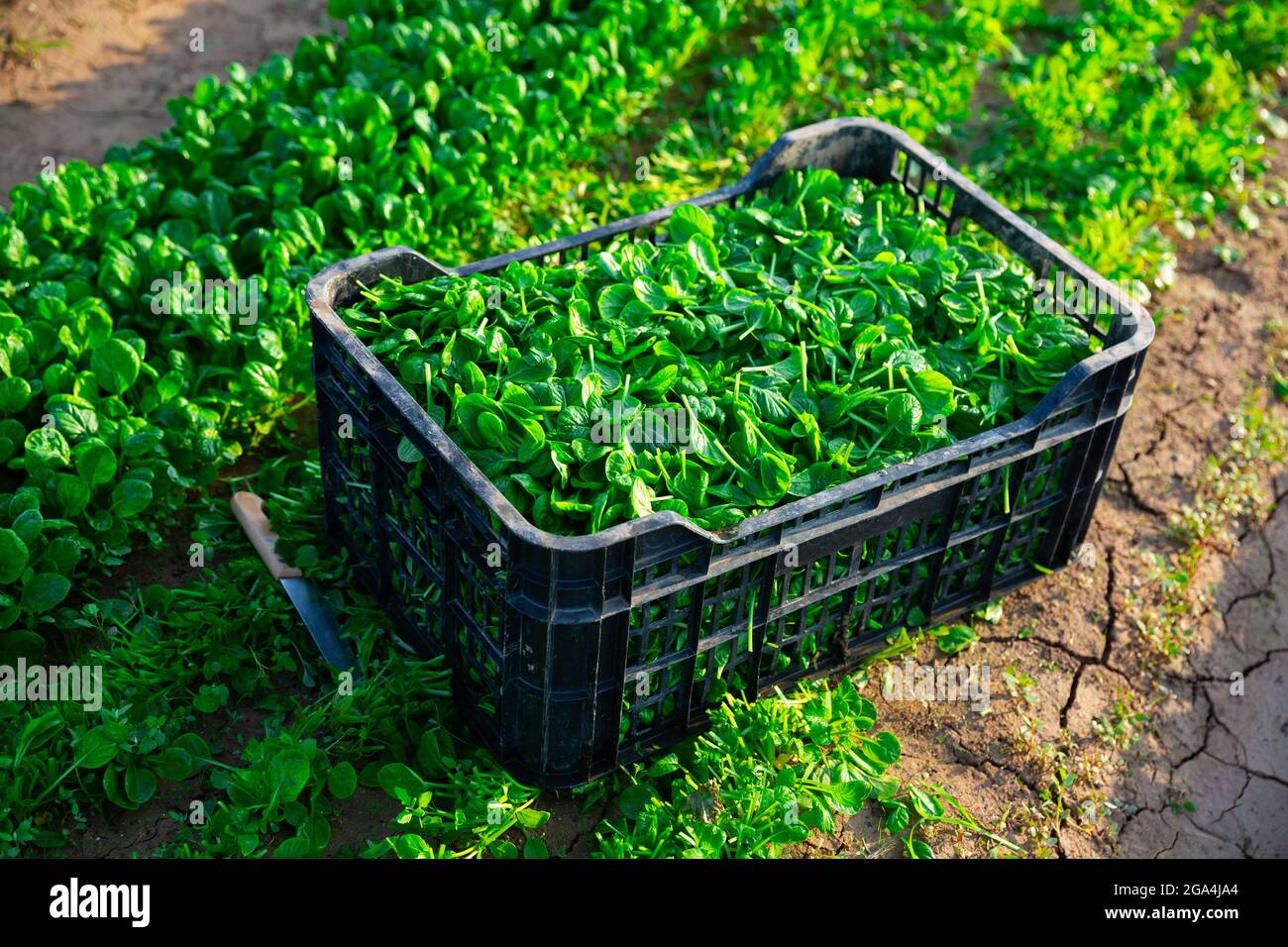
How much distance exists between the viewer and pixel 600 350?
3625mm

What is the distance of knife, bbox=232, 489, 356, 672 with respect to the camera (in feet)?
12.6

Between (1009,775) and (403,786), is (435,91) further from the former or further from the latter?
(1009,775)

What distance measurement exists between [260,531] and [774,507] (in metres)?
1.52

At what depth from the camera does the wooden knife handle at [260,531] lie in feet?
13.1

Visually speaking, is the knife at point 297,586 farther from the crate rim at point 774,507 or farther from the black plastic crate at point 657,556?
the crate rim at point 774,507

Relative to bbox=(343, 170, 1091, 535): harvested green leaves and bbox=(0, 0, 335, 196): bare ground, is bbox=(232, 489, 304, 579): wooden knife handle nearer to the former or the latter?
bbox=(343, 170, 1091, 535): harvested green leaves

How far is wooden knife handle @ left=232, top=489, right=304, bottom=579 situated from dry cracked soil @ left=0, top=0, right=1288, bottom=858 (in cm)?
74

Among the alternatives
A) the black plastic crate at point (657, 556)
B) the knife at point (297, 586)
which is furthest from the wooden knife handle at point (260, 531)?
the black plastic crate at point (657, 556)

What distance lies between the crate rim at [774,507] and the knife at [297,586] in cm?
77

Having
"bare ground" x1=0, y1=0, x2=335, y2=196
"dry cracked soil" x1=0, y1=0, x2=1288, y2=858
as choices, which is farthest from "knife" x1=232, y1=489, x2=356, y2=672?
"bare ground" x1=0, y1=0, x2=335, y2=196

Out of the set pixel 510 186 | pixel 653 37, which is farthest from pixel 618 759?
pixel 653 37

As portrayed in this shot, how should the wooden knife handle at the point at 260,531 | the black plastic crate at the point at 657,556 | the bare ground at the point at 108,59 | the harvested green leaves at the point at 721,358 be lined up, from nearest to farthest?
the black plastic crate at the point at 657,556 → the harvested green leaves at the point at 721,358 → the wooden knife handle at the point at 260,531 → the bare ground at the point at 108,59

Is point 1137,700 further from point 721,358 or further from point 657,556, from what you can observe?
point 657,556

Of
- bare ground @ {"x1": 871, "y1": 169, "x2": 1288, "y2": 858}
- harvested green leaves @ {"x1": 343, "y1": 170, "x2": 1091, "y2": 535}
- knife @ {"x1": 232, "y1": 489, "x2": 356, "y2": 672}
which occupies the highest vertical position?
harvested green leaves @ {"x1": 343, "y1": 170, "x2": 1091, "y2": 535}
